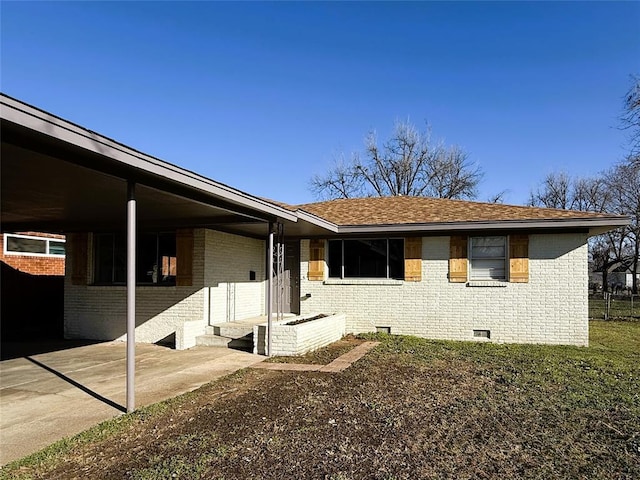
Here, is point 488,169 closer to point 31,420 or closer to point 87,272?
point 87,272

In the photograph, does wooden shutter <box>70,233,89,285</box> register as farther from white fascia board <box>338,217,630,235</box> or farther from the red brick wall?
white fascia board <box>338,217,630,235</box>

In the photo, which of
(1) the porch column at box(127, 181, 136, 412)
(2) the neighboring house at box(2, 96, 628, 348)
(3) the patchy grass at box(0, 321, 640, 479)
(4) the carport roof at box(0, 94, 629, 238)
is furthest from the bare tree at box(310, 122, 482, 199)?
(1) the porch column at box(127, 181, 136, 412)

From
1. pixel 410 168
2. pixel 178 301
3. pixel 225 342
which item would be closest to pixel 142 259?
pixel 178 301

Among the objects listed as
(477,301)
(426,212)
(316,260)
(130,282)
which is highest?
(426,212)

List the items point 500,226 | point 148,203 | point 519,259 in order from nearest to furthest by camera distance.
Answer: point 148,203 < point 500,226 < point 519,259

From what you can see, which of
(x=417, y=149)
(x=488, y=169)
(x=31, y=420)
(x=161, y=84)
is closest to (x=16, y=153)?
(x=31, y=420)

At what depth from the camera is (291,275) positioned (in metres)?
13.6

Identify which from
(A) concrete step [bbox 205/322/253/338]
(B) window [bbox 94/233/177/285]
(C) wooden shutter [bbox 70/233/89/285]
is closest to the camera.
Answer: (A) concrete step [bbox 205/322/253/338]

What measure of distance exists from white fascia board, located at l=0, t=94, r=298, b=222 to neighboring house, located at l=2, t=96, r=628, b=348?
7.09 feet

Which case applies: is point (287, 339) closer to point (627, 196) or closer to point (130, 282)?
point (130, 282)

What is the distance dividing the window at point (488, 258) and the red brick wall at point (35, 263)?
13266mm

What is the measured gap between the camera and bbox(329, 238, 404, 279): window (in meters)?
12.7

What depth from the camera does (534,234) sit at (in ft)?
37.5

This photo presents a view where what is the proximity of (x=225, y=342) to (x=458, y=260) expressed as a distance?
6.14 metres
